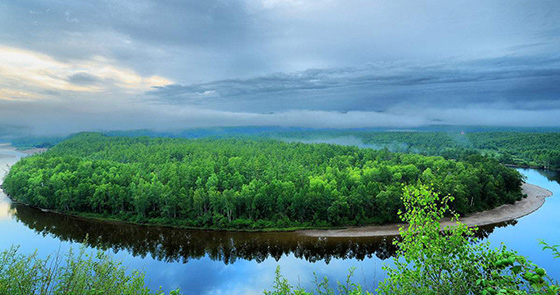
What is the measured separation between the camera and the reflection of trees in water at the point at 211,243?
39.6m

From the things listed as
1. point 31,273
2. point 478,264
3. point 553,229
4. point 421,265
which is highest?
point 478,264

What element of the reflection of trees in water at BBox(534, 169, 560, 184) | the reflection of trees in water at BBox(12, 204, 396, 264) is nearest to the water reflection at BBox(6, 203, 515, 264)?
the reflection of trees in water at BBox(12, 204, 396, 264)

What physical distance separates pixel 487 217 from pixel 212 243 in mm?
49915

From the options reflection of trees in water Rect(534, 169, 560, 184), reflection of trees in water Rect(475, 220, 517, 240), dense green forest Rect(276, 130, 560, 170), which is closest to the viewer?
reflection of trees in water Rect(475, 220, 517, 240)

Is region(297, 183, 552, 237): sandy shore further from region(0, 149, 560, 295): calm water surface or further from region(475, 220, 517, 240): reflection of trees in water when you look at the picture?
region(0, 149, 560, 295): calm water surface

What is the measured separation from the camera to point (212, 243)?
4359 centimetres

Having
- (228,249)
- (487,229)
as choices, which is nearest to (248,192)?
(228,249)

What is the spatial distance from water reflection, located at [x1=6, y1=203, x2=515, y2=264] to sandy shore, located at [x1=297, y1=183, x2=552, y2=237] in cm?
159

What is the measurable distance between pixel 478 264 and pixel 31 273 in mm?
18090

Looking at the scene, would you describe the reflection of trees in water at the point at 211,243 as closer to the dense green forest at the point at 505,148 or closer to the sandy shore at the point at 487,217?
the sandy shore at the point at 487,217

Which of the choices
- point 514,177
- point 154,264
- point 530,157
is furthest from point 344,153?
point 530,157

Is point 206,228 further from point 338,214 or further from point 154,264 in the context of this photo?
point 338,214

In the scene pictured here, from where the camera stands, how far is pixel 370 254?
39375 millimetres

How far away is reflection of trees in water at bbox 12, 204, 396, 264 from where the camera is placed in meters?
39.6
